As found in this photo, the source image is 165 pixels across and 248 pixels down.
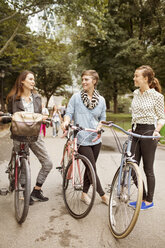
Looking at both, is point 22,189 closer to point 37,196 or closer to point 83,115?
point 37,196

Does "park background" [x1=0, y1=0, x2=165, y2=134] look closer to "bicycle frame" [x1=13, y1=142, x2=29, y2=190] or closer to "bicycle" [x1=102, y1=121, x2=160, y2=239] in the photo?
"bicycle frame" [x1=13, y1=142, x2=29, y2=190]

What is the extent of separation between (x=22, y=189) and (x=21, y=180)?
124 mm

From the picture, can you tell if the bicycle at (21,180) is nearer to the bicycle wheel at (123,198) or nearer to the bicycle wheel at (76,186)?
the bicycle wheel at (76,186)

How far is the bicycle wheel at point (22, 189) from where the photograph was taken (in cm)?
321

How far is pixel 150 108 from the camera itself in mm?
3664

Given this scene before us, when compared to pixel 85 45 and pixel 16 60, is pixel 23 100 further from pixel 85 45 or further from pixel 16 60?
pixel 85 45

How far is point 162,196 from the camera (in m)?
4.53

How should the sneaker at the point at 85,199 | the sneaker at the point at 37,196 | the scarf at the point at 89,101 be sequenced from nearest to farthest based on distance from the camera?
the sneaker at the point at 85,199, the scarf at the point at 89,101, the sneaker at the point at 37,196

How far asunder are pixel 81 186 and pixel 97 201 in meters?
0.65

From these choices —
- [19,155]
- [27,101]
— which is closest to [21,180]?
[19,155]

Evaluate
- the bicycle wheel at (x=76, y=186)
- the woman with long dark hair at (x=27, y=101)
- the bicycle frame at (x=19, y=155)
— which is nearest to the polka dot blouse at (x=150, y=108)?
the bicycle wheel at (x=76, y=186)

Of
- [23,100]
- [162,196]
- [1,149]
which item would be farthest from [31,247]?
[1,149]

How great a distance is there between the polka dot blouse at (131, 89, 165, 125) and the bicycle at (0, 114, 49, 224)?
1.63m

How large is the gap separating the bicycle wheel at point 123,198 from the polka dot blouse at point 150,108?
850 millimetres
